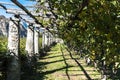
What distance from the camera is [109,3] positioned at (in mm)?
5348

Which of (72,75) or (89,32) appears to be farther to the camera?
(72,75)

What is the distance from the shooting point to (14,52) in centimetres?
1280

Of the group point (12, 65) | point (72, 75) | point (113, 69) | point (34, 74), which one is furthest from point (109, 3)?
point (34, 74)

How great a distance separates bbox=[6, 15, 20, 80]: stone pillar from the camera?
12.4 metres

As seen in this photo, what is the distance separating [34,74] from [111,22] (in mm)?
10260

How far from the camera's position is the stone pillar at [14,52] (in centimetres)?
1243

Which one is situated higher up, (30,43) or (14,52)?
(14,52)

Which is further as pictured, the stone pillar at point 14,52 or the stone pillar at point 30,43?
the stone pillar at point 30,43

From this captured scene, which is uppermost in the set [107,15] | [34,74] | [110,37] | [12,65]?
[107,15]

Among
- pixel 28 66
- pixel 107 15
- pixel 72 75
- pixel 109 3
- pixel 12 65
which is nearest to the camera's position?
pixel 109 3

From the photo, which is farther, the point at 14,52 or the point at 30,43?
the point at 30,43

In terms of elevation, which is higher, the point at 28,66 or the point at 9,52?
the point at 9,52

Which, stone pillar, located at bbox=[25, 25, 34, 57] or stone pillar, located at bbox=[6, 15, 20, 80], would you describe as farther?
stone pillar, located at bbox=[25, 25, 34, 57]

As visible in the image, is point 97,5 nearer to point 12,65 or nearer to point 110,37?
point 110,37
